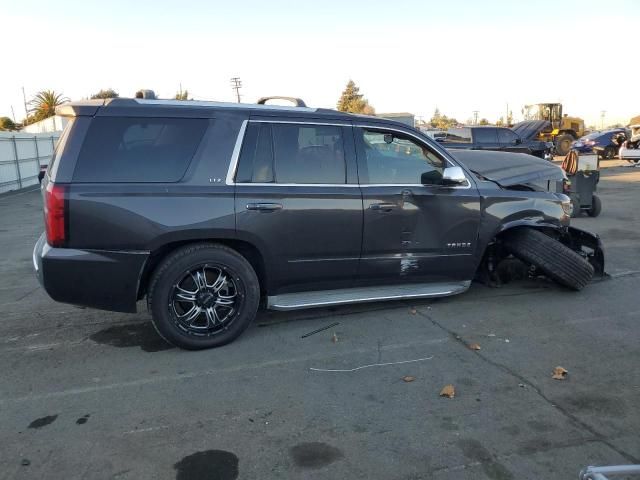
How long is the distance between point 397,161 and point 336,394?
229 cm

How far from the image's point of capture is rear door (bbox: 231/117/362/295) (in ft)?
14.3

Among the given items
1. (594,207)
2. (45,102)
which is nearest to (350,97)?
(45,102)

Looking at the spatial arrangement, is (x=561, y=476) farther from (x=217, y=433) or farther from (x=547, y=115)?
(x=547, y=115)

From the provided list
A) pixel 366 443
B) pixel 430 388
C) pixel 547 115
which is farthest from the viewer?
pixel 547 115

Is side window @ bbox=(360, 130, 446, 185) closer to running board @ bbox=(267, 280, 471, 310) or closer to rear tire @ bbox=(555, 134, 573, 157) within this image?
running board @ bbox=(267, 280, 471, 310)

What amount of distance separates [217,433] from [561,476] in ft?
6.19

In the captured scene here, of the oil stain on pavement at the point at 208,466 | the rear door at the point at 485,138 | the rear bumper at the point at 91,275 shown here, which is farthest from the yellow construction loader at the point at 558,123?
the oil stain on pavement at the point at 208,466

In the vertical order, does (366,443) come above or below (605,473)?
below

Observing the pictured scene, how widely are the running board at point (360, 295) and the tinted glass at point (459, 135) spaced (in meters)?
14.8

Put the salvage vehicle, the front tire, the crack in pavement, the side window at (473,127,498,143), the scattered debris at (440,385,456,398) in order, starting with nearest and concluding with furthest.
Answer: the crack in pavement
the scattered debris at (440,385,456,398)
the front tire
the side window at (473,127,498,143)
the salvage vehicle

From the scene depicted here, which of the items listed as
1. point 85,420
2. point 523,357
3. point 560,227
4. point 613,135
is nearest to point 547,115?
point 613,135

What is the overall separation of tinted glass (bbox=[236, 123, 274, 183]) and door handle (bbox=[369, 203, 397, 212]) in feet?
3.07

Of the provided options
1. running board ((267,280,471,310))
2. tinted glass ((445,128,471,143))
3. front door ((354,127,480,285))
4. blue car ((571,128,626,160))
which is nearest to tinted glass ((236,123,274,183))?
front door ((354,127,480,285))

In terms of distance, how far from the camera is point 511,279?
19.9 feet
